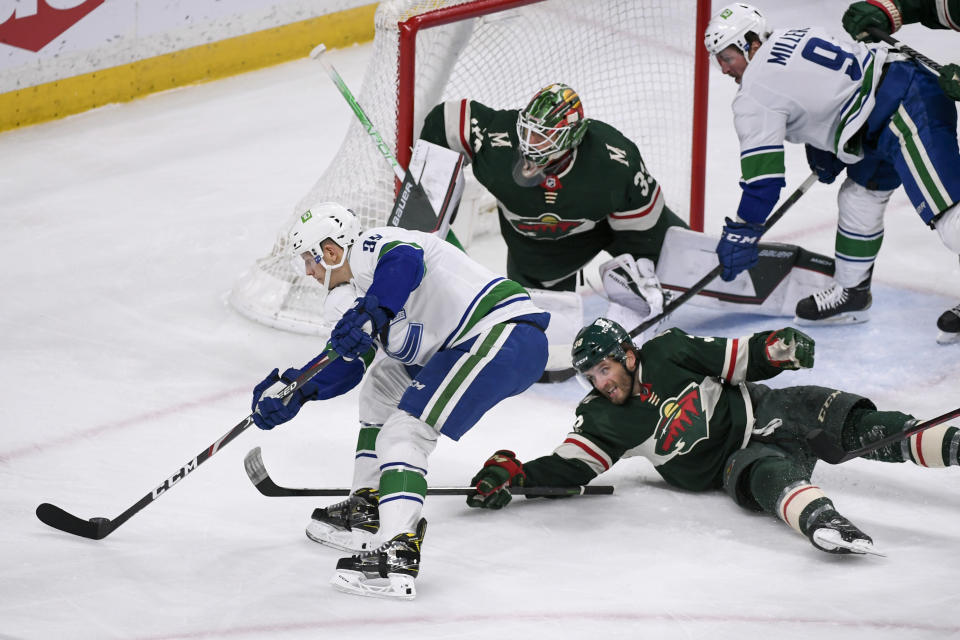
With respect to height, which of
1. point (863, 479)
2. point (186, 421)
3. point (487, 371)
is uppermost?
point (487, 371)

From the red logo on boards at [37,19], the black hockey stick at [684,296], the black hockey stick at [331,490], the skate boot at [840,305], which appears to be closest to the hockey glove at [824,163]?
the black hockey stick at [684,296]

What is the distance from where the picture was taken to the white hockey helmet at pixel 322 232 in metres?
3.36

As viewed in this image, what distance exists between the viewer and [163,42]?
7152mm

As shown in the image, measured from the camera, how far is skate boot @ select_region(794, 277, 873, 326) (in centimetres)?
488

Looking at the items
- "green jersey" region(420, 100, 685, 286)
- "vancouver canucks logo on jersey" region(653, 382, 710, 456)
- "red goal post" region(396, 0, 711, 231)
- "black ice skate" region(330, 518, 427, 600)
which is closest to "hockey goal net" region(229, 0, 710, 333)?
"red goal post" region(396, 0, 711, 231)

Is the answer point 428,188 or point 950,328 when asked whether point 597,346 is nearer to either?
point 428,188

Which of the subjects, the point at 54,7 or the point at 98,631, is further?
the point at 54,7

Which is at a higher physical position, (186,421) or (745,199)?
(745,199)

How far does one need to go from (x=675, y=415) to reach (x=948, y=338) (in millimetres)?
1578

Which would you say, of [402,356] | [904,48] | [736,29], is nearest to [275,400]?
[402,356]

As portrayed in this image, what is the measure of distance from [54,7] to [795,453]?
14.7ft

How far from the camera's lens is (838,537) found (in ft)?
10.3

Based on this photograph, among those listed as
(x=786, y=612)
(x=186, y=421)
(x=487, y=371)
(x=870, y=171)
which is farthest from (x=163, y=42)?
(x=786, y=612)

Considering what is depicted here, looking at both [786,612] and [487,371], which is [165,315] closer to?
[487,371]
